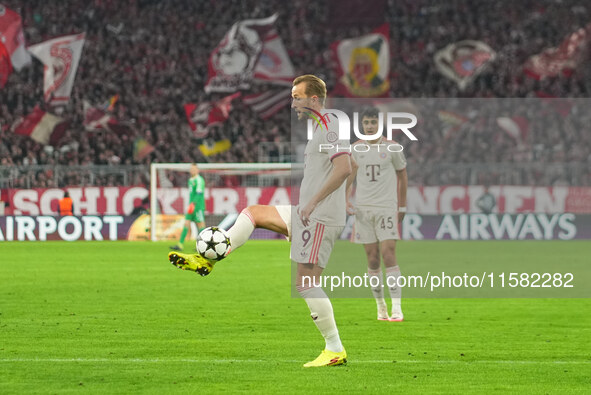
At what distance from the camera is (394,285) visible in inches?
445

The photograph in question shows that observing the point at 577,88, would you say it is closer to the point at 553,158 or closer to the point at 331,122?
the point at 553,158

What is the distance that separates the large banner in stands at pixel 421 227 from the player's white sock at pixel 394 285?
54.0 feet

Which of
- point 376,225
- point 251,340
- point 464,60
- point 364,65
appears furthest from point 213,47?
point 251,340

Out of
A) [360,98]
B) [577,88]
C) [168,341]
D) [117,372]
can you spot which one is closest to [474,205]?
[360,98]

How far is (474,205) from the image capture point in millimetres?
29078

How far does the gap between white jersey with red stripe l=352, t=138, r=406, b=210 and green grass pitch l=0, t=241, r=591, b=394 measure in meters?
1.32

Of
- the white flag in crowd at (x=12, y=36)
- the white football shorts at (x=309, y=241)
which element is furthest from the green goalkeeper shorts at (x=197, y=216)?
the white football shorts at (x=309, y=241)

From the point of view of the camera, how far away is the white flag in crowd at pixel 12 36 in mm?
35219

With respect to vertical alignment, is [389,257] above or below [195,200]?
above

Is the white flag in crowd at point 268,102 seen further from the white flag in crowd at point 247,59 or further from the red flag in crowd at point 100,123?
the red flag in crowd at point 100,123

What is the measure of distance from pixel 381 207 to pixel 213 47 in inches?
1216

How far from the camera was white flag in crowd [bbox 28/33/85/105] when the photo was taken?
114 feet

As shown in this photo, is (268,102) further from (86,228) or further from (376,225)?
(376,225)

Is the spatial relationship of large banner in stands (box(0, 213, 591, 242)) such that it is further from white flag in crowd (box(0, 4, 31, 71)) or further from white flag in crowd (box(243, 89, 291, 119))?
white flag in crowd (box(0, 4, 31, 71))
